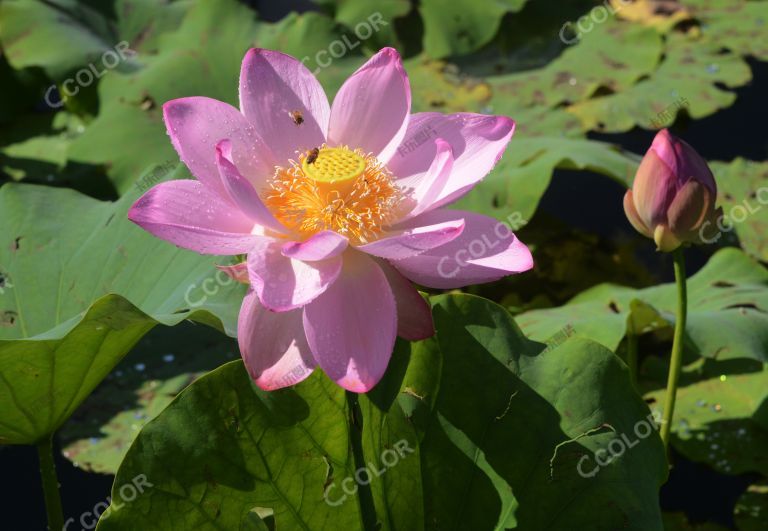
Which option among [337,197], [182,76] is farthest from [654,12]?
[337,197]

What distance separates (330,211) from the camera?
3.23ft

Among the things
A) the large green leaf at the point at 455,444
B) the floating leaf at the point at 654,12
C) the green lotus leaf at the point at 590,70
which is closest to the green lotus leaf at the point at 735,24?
the floating leaf at the point at 654,12

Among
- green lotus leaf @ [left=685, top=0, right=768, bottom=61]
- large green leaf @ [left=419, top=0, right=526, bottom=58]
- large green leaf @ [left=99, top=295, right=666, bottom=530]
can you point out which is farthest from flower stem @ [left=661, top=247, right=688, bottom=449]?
green lotus leaf @ [left=685, top=0, right=768, bottom=61]

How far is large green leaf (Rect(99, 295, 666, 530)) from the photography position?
1.08m

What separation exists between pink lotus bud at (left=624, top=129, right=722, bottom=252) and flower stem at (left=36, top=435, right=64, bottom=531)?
0.96 meters

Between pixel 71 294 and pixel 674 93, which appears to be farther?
pixel 674 93

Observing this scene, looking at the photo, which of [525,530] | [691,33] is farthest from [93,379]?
[691,33]

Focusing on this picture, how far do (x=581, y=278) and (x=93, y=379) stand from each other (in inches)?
60.9

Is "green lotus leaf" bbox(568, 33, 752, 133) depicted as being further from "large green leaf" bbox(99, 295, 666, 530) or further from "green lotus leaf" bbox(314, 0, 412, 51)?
"large green leaf" bbox(99, 295, 666, 530)

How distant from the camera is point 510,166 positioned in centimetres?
235

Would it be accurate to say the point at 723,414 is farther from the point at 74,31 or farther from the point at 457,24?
the point at 74,31

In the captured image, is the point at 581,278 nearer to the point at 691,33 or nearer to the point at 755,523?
the point at 755,523

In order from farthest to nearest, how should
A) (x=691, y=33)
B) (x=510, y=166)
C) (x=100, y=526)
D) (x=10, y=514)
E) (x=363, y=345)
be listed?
(x=691, y=33) < (x=510, y=166) < (x=10, y=514) < (x=100, y=526) < (x=363, y=345)

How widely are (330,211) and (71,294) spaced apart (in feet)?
2.23
